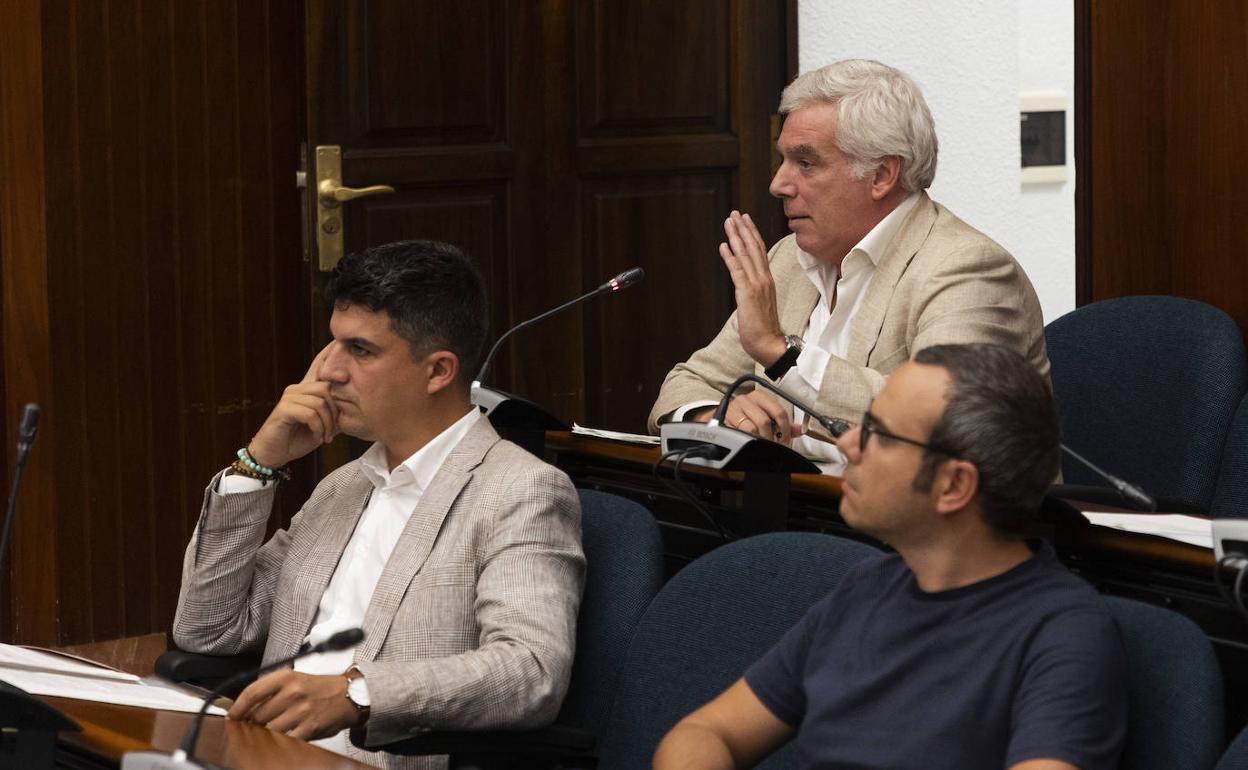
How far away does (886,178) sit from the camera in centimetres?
301

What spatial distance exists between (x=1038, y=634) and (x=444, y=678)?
2.33 ft

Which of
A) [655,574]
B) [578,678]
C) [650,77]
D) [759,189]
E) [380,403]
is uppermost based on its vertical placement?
[650,77]

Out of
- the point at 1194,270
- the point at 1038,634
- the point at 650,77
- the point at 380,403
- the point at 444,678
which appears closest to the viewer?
the point at 1038,634

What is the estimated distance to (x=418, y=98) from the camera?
12.9 feet

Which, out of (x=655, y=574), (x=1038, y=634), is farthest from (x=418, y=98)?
(x=1038, y=634)

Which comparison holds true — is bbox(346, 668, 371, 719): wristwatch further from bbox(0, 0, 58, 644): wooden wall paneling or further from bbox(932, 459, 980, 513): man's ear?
bbox(0, 0, 58, 644): wooden wall paneling

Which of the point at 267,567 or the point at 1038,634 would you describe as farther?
the point at 267,567

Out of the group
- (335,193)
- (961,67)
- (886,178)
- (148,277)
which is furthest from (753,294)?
(961,67)

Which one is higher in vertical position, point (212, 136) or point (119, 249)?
point (212, 136)

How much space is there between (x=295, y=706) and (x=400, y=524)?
0.50 meters

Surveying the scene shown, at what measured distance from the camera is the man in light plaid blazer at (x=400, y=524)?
83.5 inches

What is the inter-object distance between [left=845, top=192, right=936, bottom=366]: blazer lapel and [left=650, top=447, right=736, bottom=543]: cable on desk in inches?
20.2

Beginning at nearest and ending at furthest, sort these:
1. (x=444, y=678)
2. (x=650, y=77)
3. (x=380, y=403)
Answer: (x=444, y=678), (x=380, y=403), (x=650, y=77)

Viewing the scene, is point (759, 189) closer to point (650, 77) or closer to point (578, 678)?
point (650, 77)
